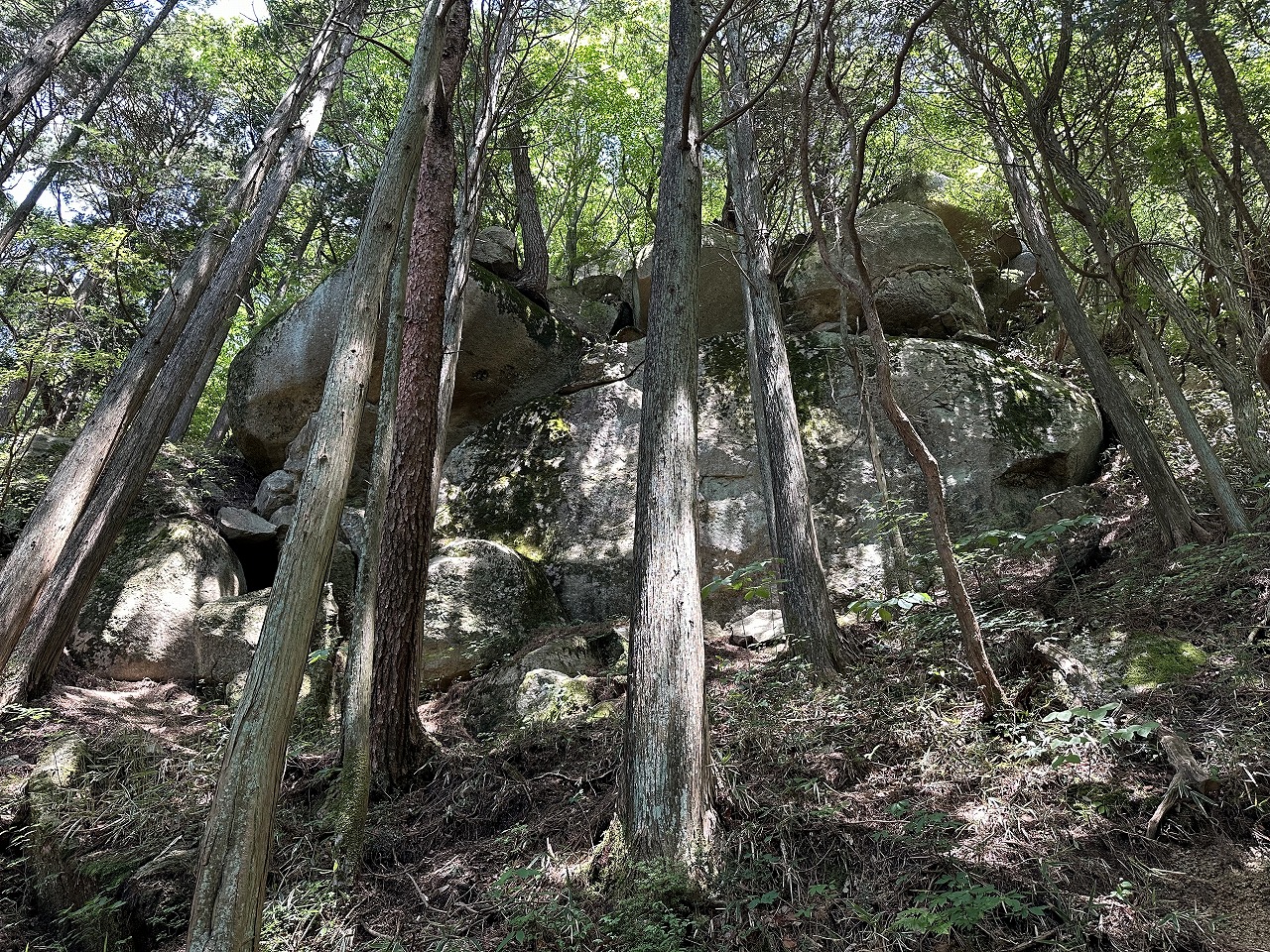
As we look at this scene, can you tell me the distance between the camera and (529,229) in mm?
11891

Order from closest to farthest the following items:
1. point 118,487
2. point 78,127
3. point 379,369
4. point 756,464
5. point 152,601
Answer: point 118,487, point 152,601, point 756,464, point 379,369, point 78,127

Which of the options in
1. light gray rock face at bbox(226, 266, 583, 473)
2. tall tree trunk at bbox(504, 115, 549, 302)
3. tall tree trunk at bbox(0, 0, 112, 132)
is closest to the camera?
tall tree trunk at bbox(0, 0, 112, 132)

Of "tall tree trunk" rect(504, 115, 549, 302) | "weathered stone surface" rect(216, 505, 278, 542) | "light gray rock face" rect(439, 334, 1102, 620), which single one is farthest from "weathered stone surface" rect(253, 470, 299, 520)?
"tall tree trunk" rect(504, 115, 549, 302)

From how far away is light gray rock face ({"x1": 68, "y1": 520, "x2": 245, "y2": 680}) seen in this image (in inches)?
292

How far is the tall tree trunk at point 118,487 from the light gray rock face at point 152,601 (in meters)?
Result: 0.67

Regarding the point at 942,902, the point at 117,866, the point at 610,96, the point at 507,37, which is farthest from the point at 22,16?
the point at 942,902

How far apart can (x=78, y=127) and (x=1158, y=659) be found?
589 inches

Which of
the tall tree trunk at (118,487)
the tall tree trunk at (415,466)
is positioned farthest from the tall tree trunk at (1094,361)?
the tall tree trunk at (118,487)

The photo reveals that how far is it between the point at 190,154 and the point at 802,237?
10.0m

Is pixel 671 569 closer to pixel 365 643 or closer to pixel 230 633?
pixel 365 643

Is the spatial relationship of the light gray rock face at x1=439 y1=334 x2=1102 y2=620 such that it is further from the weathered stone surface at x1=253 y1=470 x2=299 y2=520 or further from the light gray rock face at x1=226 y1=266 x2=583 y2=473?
the weathered stone surface at x1=253 y1=470 x2=299 y2=520

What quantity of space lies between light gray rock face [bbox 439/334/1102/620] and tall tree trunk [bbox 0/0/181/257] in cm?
833

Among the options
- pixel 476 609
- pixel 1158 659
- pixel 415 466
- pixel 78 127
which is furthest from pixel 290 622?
pixel 78 127

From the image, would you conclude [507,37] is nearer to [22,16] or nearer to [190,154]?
[190,154]
